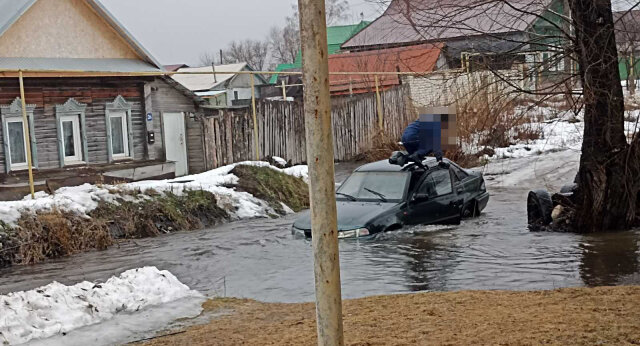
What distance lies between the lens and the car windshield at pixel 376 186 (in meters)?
12.4

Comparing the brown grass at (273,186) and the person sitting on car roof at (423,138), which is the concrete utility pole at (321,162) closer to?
the person sitting on car roof at (423,138)

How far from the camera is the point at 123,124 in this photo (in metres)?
22.3

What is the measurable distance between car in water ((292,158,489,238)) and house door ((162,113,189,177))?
34.0 feet

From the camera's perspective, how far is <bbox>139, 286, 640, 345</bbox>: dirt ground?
17.0 feet

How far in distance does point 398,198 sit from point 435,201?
888mm

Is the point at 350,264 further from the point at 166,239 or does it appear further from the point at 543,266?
the point at 166,239

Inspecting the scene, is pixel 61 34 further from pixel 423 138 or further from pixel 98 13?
pixel 423 138

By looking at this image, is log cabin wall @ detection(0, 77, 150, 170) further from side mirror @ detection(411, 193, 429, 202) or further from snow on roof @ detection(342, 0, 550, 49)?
snow on roof @ detection(342, 0, 550, 49)

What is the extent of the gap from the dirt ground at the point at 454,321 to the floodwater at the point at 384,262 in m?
1.27

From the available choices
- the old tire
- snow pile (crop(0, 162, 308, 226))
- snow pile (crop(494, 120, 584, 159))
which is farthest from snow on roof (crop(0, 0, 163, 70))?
the old tire

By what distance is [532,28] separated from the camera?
11.9 metres

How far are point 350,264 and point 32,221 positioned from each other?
230 inches

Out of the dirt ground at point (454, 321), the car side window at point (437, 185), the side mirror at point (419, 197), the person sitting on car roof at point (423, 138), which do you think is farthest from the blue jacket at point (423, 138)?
the dirt ground at point (454, 321)

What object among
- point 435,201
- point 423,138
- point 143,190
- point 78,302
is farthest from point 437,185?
point 78,302
